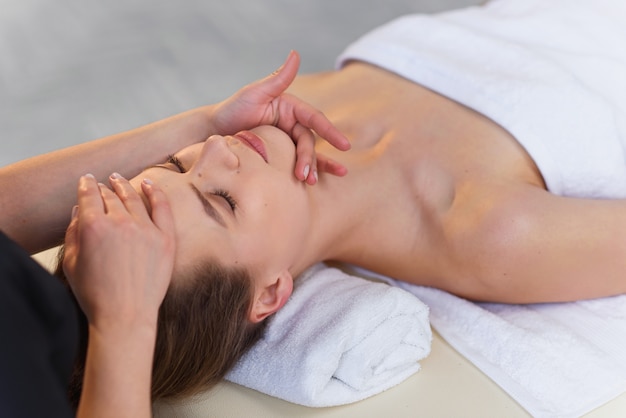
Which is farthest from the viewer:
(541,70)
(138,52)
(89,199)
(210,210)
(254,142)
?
(138,52)

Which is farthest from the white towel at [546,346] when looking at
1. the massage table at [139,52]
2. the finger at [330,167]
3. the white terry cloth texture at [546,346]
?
the massage table at [139,52]

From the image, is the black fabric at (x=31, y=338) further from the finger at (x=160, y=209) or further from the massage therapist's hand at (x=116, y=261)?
the finger at (x=160, y=209)

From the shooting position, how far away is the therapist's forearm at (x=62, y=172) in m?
1.37

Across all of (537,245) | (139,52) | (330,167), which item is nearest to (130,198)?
(330,167)

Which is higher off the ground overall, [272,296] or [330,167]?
[330,167]

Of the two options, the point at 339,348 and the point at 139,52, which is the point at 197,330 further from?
the point at 139,52

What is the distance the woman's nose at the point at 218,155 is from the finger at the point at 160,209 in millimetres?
104

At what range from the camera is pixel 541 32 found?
1.69m

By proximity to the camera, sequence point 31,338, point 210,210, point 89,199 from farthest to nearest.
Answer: point 210,210 < point 89,199 < point 31,338

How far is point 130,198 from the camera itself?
1144 mm

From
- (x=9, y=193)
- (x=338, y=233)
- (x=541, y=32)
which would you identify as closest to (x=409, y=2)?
(x=541, y=32)

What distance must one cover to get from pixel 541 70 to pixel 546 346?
0.58m

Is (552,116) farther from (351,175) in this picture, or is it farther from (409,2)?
(409,2)

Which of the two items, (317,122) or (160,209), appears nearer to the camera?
(160,209)
